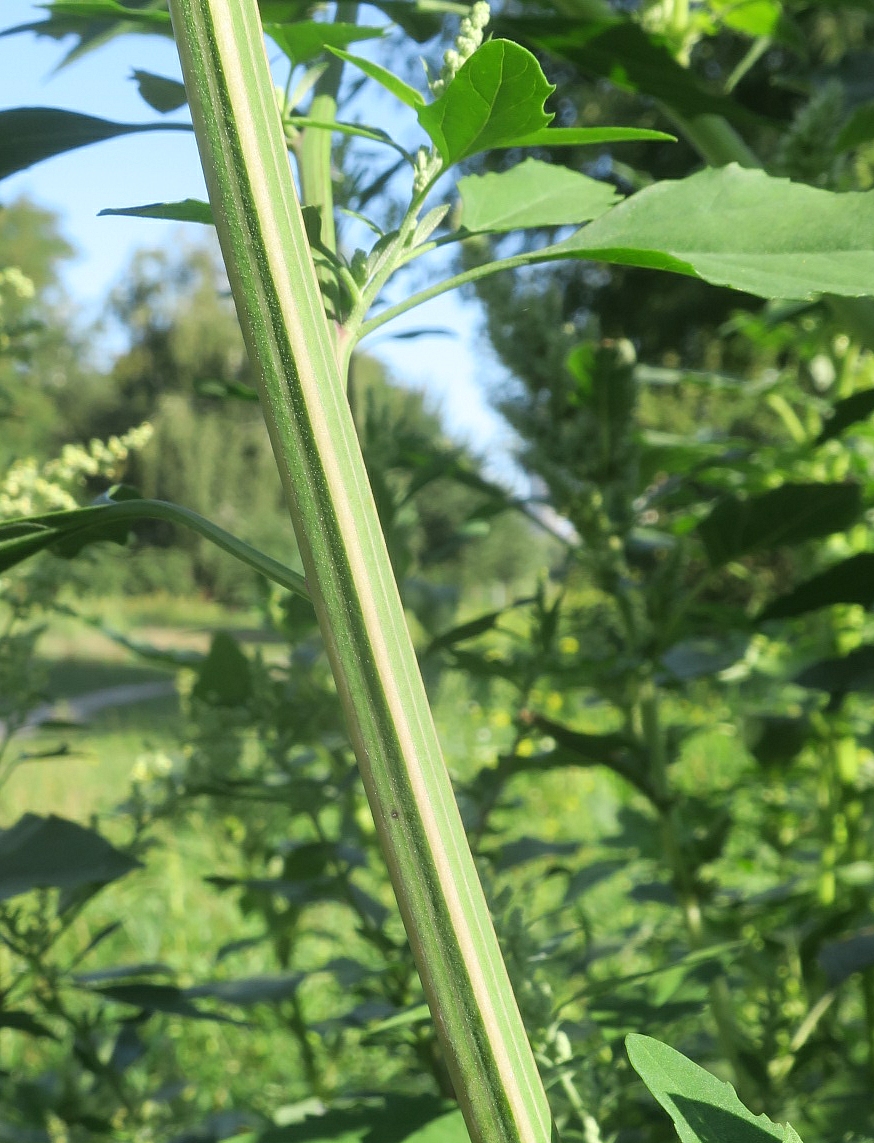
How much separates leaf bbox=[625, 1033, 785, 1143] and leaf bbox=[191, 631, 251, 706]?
20.0 inches

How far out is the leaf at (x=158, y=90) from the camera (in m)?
0.47

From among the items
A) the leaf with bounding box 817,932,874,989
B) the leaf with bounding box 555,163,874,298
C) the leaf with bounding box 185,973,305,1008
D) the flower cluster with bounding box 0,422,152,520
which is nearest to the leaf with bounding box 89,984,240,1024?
the leaf with bounding box 185,973,305,1008

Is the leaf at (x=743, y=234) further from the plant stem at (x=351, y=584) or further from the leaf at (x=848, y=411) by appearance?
the leaf at (x=848, y=411)

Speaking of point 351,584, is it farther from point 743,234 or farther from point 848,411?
point 848,411

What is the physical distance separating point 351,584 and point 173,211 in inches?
5.6

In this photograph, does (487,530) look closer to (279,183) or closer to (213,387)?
(213,387)

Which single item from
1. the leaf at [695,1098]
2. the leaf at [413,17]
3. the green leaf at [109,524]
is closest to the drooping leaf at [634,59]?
the leaf at [413,17]

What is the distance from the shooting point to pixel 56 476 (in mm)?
771

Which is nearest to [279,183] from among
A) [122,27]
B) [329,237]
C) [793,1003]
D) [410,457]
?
[329,237]

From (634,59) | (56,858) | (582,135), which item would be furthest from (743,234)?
(56,858)

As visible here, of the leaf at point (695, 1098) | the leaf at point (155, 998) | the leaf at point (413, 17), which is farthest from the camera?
the leaf at point (155, 998)

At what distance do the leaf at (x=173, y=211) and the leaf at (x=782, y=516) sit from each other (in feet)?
1.45

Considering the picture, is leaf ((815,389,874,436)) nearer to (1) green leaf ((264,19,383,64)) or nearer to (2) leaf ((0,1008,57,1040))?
(1) green leaf ((264,19,383,64))

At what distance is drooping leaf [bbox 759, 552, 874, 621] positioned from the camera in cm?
65
